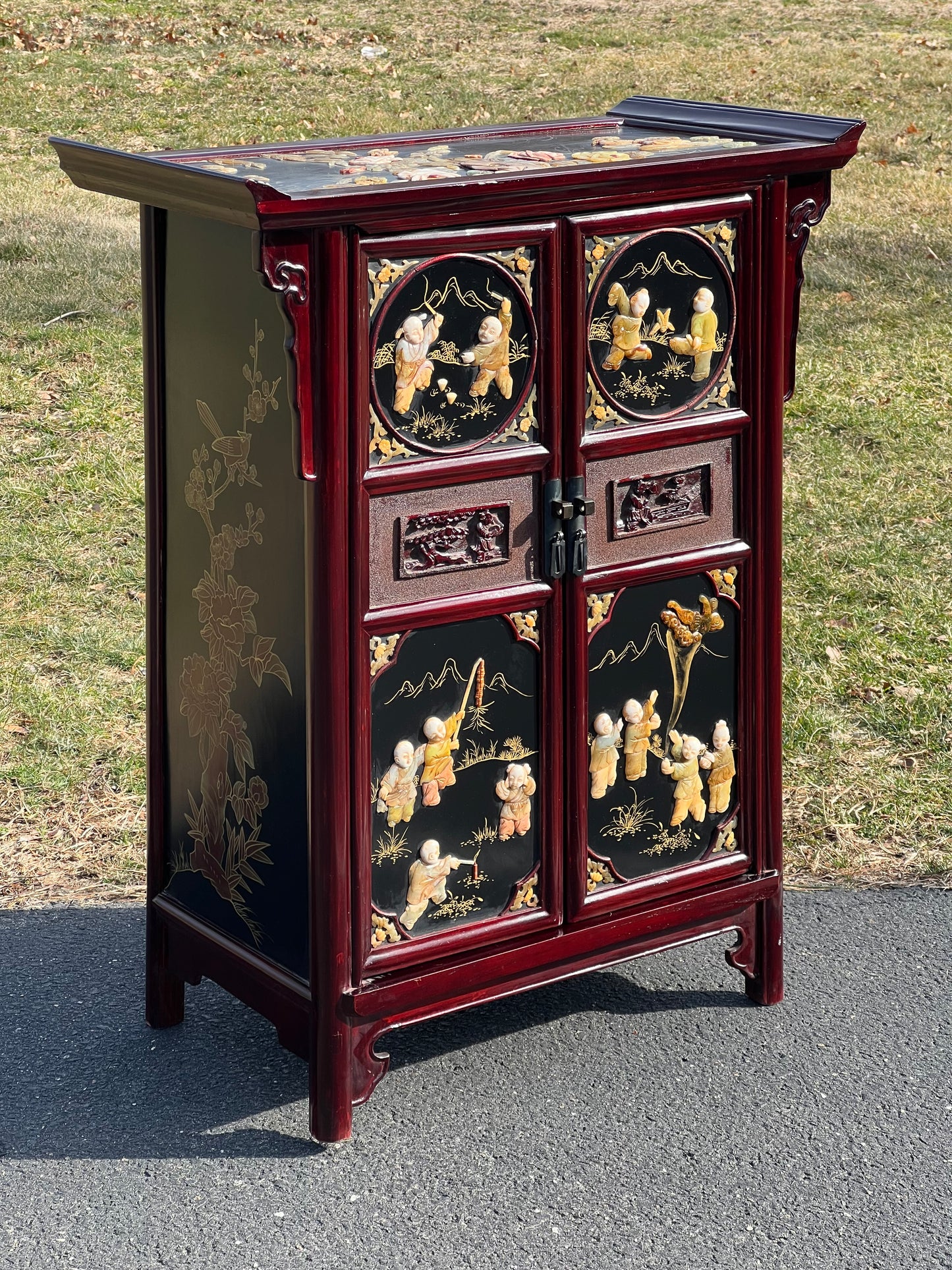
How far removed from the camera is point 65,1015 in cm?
362

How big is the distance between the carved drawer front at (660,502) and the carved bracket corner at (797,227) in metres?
0.24

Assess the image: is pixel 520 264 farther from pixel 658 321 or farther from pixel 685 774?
pixel 685 774

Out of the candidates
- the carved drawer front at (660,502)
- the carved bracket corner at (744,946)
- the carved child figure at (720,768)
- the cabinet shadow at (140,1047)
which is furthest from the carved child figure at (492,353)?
the cabinet shadow at (140,1047)

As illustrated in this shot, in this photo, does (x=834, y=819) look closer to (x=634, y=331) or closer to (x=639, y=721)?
(x=639, y=721)

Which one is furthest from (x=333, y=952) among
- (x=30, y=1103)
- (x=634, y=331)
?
(x=634, y=331)

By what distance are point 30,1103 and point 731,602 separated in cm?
172

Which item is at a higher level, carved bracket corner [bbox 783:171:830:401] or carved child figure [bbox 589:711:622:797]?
carved bracket corner [bbox 783:171:830:401]

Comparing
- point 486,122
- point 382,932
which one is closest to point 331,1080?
point 382,932

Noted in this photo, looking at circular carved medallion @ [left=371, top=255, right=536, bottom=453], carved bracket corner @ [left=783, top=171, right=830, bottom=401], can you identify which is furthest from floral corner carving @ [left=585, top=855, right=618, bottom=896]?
carved bracket corner @ [left=783, top=171, right=830, bottom=401]

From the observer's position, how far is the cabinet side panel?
3.01m

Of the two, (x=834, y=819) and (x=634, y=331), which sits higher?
(x=634, y=331)

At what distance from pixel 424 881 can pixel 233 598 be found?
647 millimetres

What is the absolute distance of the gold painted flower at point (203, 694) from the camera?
10.7 ft

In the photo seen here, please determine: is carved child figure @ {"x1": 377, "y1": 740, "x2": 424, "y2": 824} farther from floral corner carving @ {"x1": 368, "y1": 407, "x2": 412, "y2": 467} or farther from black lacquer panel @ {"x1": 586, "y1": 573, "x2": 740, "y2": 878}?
floral corner carving @ {"x1": 368, "y1": 407, "x2": 412, "y2": 467}
